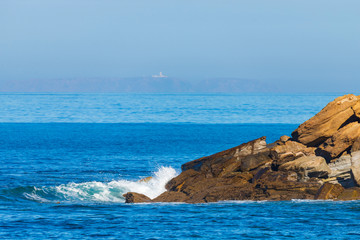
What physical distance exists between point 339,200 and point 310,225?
621 centimetres

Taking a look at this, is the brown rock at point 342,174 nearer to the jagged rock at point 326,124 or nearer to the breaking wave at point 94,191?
the jagged rock at point 326,124

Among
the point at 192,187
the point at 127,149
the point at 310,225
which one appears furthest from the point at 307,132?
the point at 127,149

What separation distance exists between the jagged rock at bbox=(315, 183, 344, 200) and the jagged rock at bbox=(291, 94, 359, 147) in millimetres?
7022

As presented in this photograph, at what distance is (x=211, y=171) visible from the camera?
39.9 m

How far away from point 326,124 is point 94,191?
57.9 ft

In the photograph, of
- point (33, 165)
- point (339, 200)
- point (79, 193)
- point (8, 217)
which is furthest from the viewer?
point (33, 165)

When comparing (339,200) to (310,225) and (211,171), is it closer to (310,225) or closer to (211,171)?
(310,225)

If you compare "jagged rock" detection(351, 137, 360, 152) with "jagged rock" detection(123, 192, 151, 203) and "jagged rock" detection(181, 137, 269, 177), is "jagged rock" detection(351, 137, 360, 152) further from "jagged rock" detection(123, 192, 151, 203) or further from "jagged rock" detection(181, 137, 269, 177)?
"jagged rock" detection(123, 192, 151, 203)

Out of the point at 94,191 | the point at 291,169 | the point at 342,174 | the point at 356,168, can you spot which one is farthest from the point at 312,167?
the point at 94,191

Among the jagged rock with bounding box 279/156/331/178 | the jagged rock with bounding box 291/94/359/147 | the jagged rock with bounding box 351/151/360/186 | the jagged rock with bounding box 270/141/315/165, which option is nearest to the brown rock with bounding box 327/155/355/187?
the jagged rock with bounding box 279/156/331/178

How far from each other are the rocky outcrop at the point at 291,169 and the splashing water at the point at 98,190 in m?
2.23

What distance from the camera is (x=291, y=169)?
3641cm

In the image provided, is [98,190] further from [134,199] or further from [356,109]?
[356,109]

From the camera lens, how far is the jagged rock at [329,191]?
3438 centimetres
